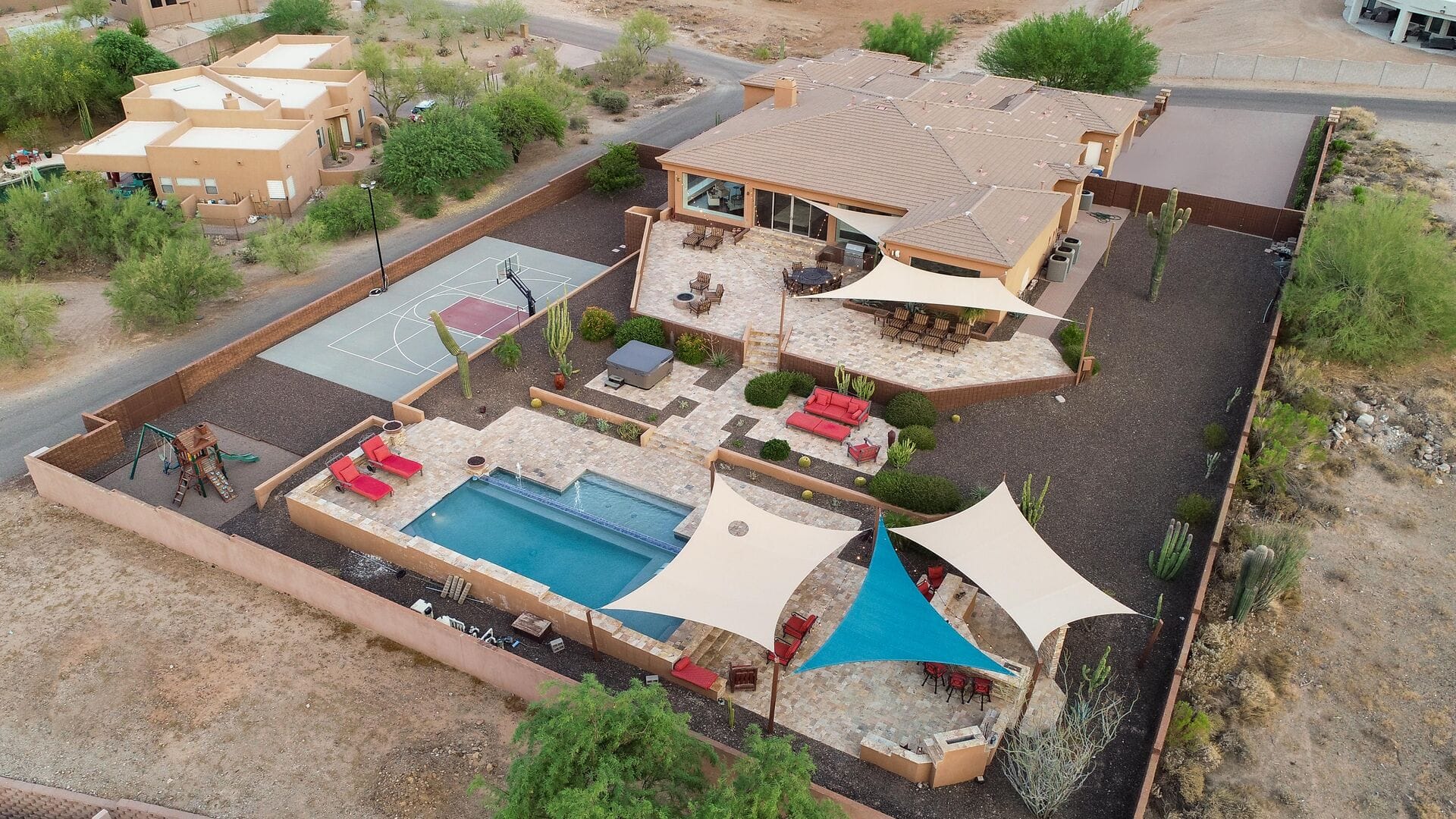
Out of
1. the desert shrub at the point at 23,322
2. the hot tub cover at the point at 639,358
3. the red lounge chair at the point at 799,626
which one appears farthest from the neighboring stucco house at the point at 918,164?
the desert shrub at the point at 23,322

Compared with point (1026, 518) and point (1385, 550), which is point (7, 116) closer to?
point (1026, 518)

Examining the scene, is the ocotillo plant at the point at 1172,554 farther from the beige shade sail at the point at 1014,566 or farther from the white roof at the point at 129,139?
the white roof at the point at 129,139

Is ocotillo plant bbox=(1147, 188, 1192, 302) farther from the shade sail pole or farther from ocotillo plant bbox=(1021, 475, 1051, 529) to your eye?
the shade sail pole

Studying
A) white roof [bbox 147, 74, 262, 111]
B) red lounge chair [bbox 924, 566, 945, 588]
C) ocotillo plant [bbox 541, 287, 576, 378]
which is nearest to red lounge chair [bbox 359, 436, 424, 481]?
ocotillo plant [bbox 541, 287, 576, 378]

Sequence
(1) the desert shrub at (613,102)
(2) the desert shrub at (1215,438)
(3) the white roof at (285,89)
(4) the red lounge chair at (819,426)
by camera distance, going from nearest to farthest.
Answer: (2) the desert shrub at (1215,438)
(4) the red lounge chair at (819,426)
(3) the white roof at (285,89)
(1) the desert shrub at (613,102)

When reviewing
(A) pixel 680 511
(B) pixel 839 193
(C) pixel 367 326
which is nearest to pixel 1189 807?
(A) pixel 680 511

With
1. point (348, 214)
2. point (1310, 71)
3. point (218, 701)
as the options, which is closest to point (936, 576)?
point (218, 701)

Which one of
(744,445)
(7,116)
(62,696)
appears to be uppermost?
(7,116)
